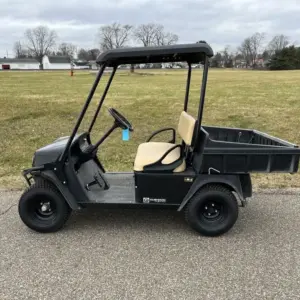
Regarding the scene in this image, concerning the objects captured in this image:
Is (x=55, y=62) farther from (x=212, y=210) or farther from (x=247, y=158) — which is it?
(x=247, y=158)

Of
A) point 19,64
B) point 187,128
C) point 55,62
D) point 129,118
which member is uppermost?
point 187,128

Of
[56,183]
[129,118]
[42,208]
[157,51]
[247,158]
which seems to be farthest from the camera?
[129,118]

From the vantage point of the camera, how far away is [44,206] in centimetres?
337

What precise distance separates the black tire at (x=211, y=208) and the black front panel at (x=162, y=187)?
13 cm

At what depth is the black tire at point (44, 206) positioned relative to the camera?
3.31 m

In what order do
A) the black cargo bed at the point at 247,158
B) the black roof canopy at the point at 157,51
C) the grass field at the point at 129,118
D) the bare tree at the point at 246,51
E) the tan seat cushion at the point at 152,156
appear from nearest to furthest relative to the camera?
the black roof canopy at the point at 157,51
the black cargo bed at the point at 247,158
the tan seat cushion at the point at 152,156
the grass field at the point at 129,118
the bare tree at the point at 246,51

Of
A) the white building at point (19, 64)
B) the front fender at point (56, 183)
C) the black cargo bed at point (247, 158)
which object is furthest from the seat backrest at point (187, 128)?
the white building at point (19, 64)

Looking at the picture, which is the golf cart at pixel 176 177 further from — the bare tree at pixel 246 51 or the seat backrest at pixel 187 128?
the bare tree at pixel 246 51

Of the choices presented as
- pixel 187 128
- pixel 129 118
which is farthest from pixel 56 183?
pixel 129 118

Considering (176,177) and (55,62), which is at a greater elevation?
(176,177)

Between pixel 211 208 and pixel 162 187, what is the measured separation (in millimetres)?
485

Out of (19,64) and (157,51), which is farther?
(19,64)

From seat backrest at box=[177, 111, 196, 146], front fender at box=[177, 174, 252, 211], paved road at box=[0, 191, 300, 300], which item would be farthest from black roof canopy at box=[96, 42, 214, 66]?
paved road at box=[0, 191, 300, 300]

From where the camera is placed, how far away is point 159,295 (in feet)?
8.00
